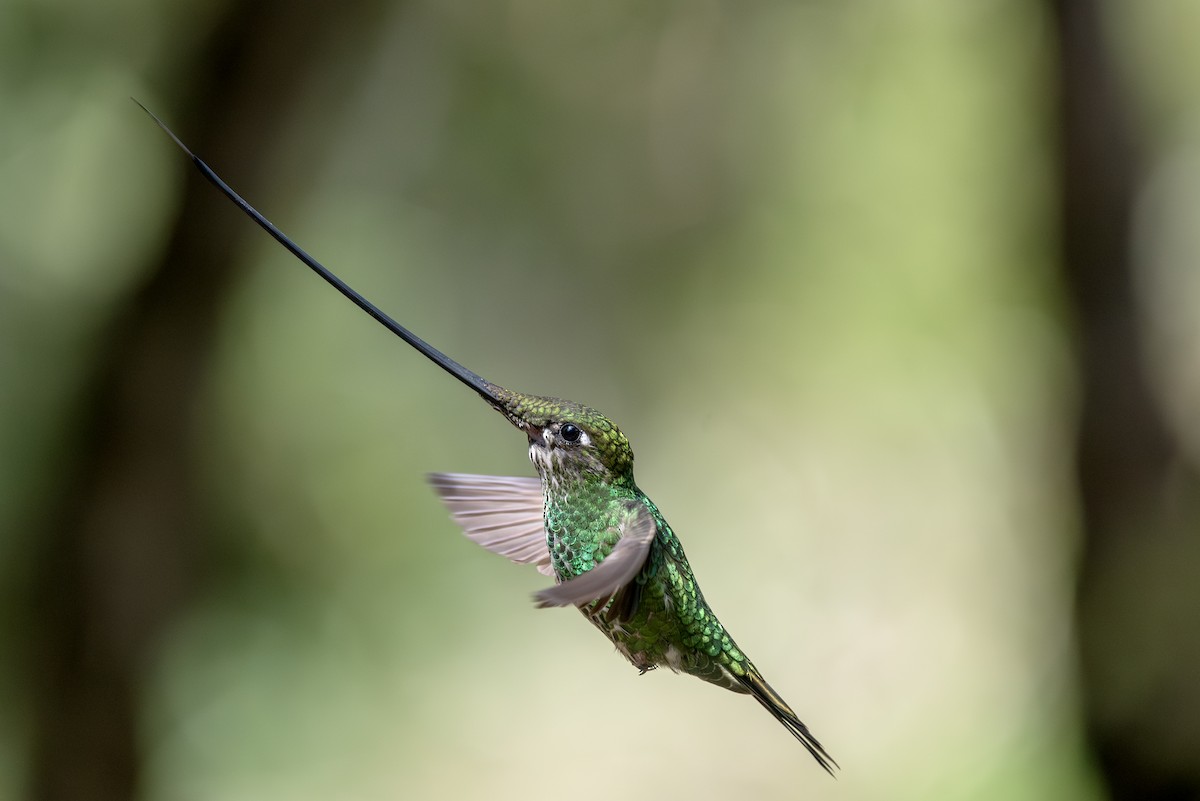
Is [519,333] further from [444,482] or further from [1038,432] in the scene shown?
[444,482]

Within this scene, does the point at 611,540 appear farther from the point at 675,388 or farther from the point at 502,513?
the point at 675,388

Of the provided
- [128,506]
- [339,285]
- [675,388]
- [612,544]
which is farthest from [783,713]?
[675,388]

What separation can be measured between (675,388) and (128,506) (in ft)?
7.66

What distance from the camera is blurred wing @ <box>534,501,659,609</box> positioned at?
0.60 meters

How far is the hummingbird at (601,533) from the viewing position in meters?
0.90

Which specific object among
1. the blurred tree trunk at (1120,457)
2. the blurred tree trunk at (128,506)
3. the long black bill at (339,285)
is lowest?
the blurred tree trunk at (128,506)

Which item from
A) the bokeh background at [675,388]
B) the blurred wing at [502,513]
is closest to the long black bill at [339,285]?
the blurred wing at [502,513]

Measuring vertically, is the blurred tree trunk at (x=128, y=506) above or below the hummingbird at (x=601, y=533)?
below

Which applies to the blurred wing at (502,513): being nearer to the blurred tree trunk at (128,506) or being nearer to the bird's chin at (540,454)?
the bird's chin at (540,454)

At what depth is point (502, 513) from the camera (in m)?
1.31

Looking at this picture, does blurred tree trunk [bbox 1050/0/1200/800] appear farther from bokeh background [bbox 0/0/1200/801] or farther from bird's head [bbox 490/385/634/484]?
bird's head [bbox 490/385/634/484]

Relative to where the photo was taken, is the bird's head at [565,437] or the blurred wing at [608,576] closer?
the blurred wing at [608,576]

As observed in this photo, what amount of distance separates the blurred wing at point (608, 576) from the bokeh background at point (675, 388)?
6.83ft

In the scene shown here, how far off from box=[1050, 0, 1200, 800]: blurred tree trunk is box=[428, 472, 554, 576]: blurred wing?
2093mm
